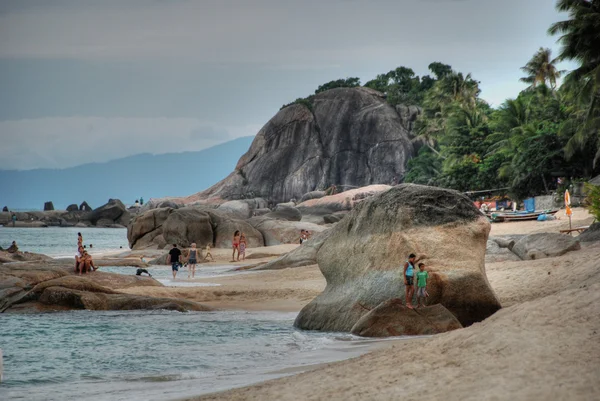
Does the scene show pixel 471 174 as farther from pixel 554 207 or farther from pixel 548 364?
pixel 548 364

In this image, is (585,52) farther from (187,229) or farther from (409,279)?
(409,279)

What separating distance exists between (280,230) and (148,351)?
99.7ft

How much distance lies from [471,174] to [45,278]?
44438mm

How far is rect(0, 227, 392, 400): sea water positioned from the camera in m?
8.91

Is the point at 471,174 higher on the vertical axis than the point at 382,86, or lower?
lower

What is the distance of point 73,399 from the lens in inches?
326

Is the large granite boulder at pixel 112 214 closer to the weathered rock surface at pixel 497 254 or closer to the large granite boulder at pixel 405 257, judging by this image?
the weathered rock surface at pixel 497 254

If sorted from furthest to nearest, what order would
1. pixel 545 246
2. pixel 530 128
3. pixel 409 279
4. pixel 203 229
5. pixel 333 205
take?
pixel 333 205
pixel 530 128
pixel 203 229
pixel 545 246
pixel 409 279

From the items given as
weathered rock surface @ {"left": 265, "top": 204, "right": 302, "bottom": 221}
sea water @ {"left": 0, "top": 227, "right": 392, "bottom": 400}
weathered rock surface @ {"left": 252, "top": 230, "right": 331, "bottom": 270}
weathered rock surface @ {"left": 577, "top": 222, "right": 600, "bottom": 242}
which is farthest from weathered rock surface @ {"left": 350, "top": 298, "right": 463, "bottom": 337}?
weathered rock surface @ {"left": 265, "top": 204, "right": 302, "bottom": 221}

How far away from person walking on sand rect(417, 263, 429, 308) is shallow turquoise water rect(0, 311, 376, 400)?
1283 millimetres

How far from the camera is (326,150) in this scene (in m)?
91.2

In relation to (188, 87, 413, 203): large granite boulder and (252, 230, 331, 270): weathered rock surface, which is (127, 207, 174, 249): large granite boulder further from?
(188, 87, 413, 203): large granite boulder

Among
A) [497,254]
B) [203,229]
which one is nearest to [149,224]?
[203,229]

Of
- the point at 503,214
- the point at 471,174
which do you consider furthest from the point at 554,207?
the point at 471,174
